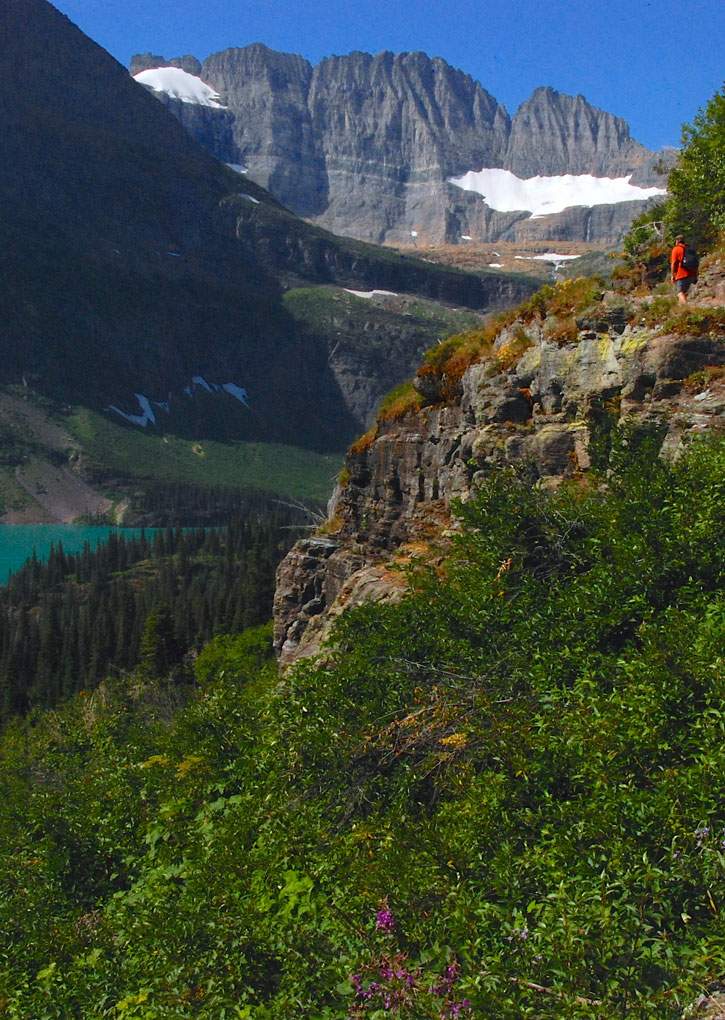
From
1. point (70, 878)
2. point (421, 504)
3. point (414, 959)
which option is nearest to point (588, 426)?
point (421, 504)

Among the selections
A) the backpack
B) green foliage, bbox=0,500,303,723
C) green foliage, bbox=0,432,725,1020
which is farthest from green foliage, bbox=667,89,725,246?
green foliage, bbox=0,500,303,723

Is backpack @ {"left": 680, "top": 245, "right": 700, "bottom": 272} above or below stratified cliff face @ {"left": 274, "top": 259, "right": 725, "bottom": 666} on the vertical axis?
above

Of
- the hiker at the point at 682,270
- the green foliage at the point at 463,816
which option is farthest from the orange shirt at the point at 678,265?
the green foliage at the point at 463,816

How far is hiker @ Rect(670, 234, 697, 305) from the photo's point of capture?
1478cm

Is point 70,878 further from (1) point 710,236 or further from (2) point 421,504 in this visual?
(1) point 710,236

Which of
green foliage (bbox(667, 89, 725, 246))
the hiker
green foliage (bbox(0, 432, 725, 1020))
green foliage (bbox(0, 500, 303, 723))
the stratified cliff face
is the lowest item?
green foliage (bbox(0, 500, 303, 723))

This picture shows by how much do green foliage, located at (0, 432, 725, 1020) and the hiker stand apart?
3120mm

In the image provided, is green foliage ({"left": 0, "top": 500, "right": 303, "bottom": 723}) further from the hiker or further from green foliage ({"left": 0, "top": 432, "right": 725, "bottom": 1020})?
the hiker

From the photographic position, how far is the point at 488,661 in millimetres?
11336

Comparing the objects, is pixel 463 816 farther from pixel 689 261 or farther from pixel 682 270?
pixel 689 261

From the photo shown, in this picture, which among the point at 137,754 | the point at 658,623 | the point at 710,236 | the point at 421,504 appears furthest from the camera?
the point at 421,504

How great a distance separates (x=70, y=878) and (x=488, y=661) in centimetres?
814

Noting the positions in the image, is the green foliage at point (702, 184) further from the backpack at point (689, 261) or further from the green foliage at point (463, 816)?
the green foliage at point (463, 816)

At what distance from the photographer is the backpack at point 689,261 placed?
14951 mm
